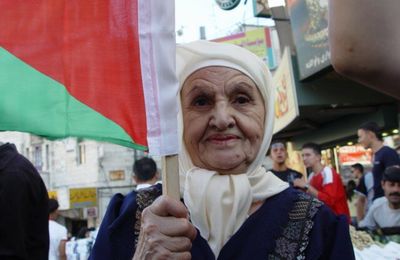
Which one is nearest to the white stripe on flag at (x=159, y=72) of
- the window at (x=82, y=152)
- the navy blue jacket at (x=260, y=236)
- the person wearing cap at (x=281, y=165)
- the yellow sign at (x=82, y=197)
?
the navy blue jacket at (x=260, y=236)

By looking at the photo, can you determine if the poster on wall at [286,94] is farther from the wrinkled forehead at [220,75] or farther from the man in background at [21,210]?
the wrinkled forehead at [220,75]

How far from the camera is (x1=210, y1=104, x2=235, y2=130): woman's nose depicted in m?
1.75

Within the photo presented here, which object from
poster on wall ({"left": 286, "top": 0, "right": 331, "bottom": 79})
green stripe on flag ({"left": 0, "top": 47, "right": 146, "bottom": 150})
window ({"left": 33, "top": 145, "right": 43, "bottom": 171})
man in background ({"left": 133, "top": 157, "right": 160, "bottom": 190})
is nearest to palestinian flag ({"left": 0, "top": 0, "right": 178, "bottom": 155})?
green stripe on flag ({"left": 0, "top": 47, "right": 146, "bottom": 150})

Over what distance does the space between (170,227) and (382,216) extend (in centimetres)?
382

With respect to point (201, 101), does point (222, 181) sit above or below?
below

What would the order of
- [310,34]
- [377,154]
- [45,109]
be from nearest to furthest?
[45,109] → [377,154] → [310,34]

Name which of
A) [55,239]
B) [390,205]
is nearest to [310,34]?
[390,205]

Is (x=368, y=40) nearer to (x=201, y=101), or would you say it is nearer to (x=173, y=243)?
(x=173, y=243)

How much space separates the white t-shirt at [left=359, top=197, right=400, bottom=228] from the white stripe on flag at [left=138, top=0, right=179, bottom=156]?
3694 mm

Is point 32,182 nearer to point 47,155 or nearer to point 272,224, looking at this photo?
point 272,224

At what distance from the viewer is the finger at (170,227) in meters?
1.35

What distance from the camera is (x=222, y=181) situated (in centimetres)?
171

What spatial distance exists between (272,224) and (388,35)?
1.06 meters

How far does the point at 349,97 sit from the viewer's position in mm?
9109
